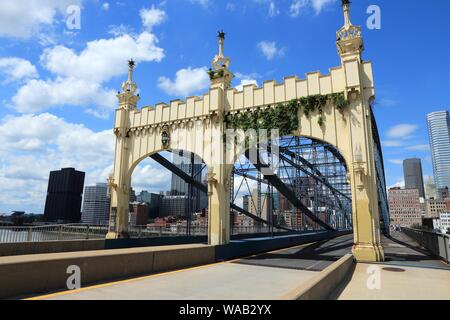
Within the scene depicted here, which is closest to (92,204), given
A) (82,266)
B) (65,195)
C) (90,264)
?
(65,195)

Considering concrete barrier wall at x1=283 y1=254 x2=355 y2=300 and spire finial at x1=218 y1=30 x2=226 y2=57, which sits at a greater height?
spire finial at x1=218 y1=30 x2=226 y2=57

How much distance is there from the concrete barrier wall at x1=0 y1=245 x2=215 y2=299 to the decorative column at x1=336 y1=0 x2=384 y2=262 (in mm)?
7983

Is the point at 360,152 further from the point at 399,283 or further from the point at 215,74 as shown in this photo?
the point at 215,74

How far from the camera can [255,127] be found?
57.4ft

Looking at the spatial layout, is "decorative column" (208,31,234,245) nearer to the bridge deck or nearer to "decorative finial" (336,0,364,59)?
the bridge deck

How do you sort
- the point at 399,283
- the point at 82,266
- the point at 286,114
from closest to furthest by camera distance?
1. the point at 82,266
2. the point at 399,283
3. the point at 286,114

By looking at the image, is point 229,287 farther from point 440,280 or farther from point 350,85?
point 350,85

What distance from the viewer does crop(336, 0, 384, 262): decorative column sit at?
1384cm

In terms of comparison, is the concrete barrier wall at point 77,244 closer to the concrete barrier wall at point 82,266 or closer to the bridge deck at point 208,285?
the concrete barrier wall at point 82,266

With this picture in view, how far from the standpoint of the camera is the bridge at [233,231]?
7.43 meters

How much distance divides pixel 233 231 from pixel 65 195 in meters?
55.3

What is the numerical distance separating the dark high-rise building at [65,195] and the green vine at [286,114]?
Answer: 195ft

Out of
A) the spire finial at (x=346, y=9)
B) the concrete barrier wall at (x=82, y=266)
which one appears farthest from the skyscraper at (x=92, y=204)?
the spire finial at (x=346, y=9)

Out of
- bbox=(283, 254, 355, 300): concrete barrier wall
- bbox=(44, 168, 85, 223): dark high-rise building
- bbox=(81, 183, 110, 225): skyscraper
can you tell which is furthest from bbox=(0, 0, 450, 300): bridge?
bbox=(81, 183, 110, 225): skyscraper
